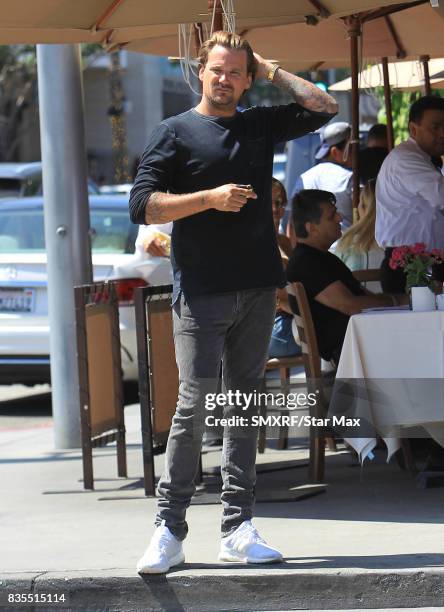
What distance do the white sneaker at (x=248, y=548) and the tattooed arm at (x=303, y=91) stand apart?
165cm

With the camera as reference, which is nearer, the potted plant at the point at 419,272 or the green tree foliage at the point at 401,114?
the potted plant at the point at 419,272

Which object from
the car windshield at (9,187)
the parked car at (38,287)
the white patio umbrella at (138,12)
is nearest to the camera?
the white patio umbrella at (138,12)

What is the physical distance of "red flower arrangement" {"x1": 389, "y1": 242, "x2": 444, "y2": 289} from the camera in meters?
6.07

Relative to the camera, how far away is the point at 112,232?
11055 mm

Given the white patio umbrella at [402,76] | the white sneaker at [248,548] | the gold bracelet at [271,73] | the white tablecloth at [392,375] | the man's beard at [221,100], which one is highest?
the white patio umbrella at [402,76]

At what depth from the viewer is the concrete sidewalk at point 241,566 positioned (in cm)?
486

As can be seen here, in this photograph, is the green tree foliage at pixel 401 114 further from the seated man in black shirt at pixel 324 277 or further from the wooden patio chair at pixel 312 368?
the wooden patio chair at pixel 312 368

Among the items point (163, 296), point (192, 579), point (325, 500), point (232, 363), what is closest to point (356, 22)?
point (163, 296)

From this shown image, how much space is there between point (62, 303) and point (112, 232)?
105 inches

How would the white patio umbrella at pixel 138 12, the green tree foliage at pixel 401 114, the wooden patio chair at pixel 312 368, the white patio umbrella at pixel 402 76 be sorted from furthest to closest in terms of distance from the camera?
the green tree foliage at pixel 401 114, the white patio umbrella at pixel 402 76, the wooden patio chair at pixel 312 368, the white patio umbrella at pixel 138 12

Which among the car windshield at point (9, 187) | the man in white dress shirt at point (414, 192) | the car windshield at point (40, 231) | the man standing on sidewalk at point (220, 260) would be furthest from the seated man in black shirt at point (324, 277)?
the car windshield at point (9, 187)

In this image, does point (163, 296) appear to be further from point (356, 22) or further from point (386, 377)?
point (356, 22)

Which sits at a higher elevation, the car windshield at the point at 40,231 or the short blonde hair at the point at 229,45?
the short blonde hair at the point at 229,45

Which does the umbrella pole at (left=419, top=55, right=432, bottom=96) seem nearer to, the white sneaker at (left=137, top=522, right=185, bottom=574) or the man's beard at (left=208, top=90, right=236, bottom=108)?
the man's beard at (left=208, top=90, right=236, bottom=108)
